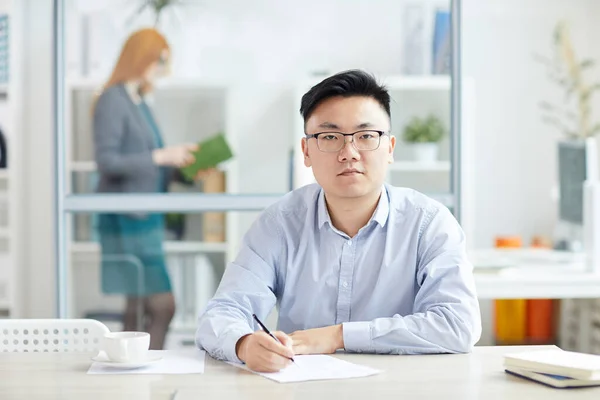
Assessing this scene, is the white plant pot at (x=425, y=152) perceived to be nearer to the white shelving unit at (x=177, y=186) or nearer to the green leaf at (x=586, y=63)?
the white shelving unit at (x=177, y=186)

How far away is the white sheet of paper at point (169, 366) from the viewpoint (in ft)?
5.10

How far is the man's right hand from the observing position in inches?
61.1

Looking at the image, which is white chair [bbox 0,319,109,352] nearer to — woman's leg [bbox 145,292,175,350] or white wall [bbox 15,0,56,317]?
woman's leg [bbox 145,292,175,350]

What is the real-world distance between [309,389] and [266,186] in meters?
1.76

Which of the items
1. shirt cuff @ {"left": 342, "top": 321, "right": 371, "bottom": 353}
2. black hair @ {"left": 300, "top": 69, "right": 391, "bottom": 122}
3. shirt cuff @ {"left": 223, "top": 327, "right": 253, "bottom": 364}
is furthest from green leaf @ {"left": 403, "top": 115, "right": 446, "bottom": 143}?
shirt cuff @ {"left": 223, "top": 327, "right": 253, "bottom": 364}

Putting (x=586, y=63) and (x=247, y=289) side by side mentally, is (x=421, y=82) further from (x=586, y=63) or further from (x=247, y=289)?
(x=586, y=63)

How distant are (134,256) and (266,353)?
1749 millimetres

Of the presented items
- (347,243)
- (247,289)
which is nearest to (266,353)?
(247,289)

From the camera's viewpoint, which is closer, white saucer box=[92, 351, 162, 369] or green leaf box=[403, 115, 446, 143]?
white saucer box=[92, 351, 162, 369]

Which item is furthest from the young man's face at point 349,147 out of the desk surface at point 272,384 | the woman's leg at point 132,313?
the woman's leg at point 132,313

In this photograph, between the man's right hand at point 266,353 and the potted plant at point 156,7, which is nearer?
the man's right hand at point 266,353

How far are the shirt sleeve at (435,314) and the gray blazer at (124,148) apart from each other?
1.43 meters

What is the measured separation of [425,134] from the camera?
3145 millimetres

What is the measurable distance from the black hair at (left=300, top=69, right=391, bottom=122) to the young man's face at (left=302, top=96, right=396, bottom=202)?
0.4 inches
